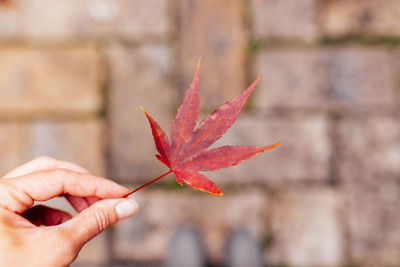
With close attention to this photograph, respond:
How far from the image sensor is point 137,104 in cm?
195

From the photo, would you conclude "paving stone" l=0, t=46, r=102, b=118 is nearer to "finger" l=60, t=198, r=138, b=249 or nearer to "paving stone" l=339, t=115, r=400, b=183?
"finger" l=60, t=198, r=138, b=249

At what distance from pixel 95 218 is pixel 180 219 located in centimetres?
104

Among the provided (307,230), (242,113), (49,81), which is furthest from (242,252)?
(49,81)

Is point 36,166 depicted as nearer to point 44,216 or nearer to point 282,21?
point 44,216

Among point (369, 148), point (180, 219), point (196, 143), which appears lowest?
point (180, 219)

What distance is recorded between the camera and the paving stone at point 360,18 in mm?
2002

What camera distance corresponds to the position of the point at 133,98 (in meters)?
1.95

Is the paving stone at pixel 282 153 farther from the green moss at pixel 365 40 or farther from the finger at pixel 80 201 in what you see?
the finger at pixel 80 201

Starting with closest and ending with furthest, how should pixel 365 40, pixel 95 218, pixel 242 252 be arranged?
pixel 95 218, pixel 242 252, pixel 365 40

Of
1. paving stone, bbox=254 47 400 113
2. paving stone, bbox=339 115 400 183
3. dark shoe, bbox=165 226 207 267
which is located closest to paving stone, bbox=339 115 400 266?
paving stone, bbox=339 115 400 183

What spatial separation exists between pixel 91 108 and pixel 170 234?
0.78m

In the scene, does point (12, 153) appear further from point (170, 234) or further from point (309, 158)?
point (309, 158)

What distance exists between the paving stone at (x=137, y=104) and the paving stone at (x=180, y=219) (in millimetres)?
162

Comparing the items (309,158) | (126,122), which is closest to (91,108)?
(126,122)
